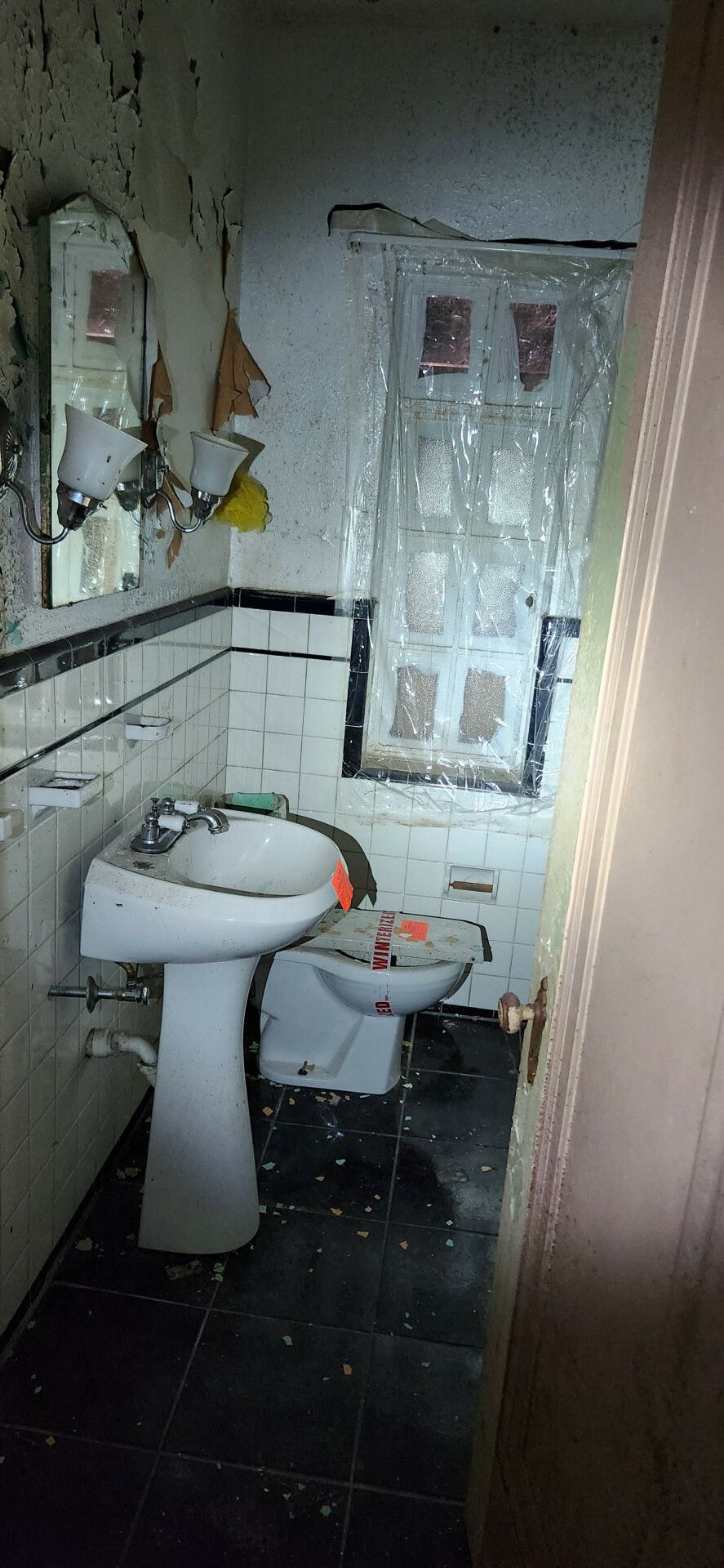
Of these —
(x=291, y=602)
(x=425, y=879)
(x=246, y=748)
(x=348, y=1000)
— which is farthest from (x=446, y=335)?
(x=348, y=1000)

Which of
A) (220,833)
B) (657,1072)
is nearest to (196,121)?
(220,833)

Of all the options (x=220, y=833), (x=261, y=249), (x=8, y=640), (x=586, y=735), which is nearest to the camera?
(x=586, y=735)

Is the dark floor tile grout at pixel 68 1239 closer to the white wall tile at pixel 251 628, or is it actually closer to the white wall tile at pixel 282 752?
the white wall tile at pixel 282 752

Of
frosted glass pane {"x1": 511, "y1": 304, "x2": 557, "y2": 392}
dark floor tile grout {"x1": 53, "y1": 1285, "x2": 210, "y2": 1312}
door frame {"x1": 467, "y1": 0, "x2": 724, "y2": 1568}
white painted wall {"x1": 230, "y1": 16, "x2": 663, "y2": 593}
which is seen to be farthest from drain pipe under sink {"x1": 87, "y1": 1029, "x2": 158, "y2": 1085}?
frosted glass pane {"x1": 511, "y1": 304, "x2": 557, "y2": 392}

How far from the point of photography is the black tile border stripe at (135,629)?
158cm

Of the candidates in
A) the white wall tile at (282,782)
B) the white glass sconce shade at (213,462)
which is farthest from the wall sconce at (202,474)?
the white wall tile at (282,782)

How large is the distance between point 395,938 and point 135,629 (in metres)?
1.16

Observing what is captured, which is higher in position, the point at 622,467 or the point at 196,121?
the point at 196,121

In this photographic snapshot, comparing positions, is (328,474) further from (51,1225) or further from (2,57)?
(51,1225)

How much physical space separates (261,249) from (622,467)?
2.16 m

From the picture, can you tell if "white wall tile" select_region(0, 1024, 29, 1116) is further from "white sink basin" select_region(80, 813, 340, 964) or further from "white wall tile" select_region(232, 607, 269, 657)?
"white wall tile" select_region(232, 607, 269, 657)

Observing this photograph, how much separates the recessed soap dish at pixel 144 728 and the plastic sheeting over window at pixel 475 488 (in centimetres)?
89

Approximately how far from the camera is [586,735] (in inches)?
39.9

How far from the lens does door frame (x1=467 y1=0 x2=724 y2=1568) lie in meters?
0.78
